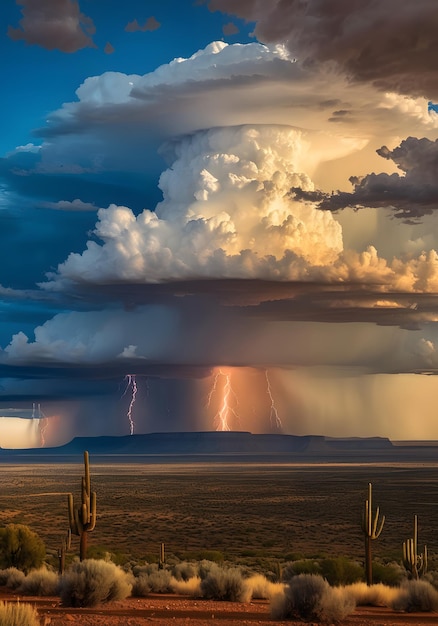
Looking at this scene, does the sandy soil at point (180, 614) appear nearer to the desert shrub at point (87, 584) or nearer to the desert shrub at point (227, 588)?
the desert shrub at point (87, 584)

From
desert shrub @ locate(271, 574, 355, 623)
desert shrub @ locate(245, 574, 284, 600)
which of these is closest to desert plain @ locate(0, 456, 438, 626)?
desert shrub @ locate(271, 574, 355, 623)

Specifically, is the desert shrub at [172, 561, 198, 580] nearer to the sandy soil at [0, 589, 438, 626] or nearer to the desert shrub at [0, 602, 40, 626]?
the sandy soil at [0, 589, 438, 626]

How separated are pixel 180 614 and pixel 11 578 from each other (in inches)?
382

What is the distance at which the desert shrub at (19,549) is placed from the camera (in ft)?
136

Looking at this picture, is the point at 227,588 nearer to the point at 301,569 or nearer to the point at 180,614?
the point at 180,614

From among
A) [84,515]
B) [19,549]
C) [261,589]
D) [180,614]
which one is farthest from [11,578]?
[19,549]

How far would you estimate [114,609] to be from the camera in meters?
25.6

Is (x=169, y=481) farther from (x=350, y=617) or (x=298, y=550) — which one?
(x=350, y=617)

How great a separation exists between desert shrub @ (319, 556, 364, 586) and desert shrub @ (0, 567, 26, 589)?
12.3 m

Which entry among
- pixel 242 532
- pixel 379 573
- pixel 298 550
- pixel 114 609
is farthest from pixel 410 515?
pixel 114 609

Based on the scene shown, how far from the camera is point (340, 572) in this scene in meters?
37.8

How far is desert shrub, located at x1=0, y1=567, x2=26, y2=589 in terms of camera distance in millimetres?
31491

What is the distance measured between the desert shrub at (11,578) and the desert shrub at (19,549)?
8.37 metres

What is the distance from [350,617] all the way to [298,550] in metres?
45.1
